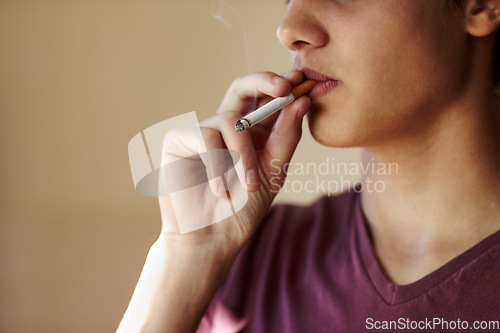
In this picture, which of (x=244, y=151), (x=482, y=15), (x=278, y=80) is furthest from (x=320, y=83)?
(x=482, y=15)

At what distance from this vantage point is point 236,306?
0.96 metres

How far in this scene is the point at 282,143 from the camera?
825 millimetres

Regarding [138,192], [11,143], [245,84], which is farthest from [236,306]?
[11,143]

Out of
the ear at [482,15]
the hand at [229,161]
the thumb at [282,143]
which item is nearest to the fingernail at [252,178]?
the hand at [229,161]

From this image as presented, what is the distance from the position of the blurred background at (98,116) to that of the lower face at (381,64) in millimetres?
111

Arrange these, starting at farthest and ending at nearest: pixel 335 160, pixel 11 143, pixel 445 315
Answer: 1. pixel 335 160
2. pixel 11 143
3. pixel 445 315

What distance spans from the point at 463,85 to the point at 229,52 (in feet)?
1.34

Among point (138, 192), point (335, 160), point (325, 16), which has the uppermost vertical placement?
point (325, 16)

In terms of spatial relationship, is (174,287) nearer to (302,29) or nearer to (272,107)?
(272,107)

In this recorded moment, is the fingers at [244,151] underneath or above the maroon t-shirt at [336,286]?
above

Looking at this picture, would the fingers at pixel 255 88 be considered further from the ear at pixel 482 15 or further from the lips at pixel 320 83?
the ear at pixel 482 15

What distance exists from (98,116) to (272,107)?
269 mm

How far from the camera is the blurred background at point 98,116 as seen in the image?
2.43 feet

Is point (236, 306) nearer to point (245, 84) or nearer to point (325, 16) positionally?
point (245, 84)
